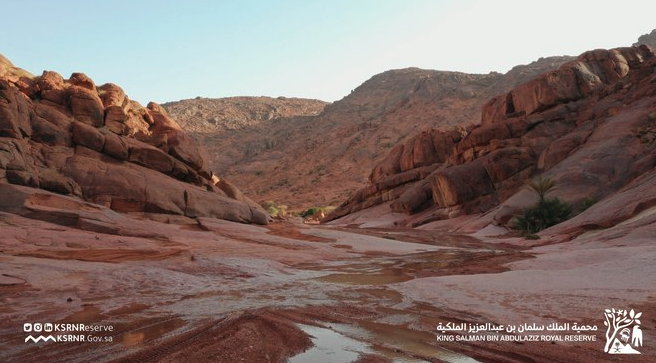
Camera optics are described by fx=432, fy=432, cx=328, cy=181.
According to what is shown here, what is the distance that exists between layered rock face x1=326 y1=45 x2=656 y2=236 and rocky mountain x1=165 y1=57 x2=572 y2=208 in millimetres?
19979

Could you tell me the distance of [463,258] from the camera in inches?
634

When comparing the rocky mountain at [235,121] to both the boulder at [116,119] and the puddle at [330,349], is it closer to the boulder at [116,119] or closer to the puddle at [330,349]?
the boulder at [116,119]

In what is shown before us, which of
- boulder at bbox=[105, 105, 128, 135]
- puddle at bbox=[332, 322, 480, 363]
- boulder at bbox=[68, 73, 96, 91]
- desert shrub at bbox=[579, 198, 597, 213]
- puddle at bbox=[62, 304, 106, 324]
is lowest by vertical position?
puddle at bbox=[62, 304, 106, 324]

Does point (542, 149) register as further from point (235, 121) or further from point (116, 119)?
point (235, 121)

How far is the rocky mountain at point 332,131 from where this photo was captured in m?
77.5

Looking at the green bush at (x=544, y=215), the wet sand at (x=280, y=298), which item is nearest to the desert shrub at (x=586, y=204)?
the green bush at (x=544, y=215)

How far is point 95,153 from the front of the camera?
72.3 ft

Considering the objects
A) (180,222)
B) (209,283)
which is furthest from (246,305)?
(180,222)

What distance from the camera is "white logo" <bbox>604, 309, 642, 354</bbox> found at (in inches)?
189

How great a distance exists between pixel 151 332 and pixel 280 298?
2.90m

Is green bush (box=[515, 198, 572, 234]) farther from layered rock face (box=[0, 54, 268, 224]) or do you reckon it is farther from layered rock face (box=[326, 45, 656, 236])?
layered rock face (box=[0, 54, 268, 224])

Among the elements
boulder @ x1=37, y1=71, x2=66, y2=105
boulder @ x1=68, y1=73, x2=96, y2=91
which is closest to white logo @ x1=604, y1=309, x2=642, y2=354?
boulder @ x1=37, y1=71, x2=66, y2=105

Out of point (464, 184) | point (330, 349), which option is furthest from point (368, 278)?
point (464, 184)

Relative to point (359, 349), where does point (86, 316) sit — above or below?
below
